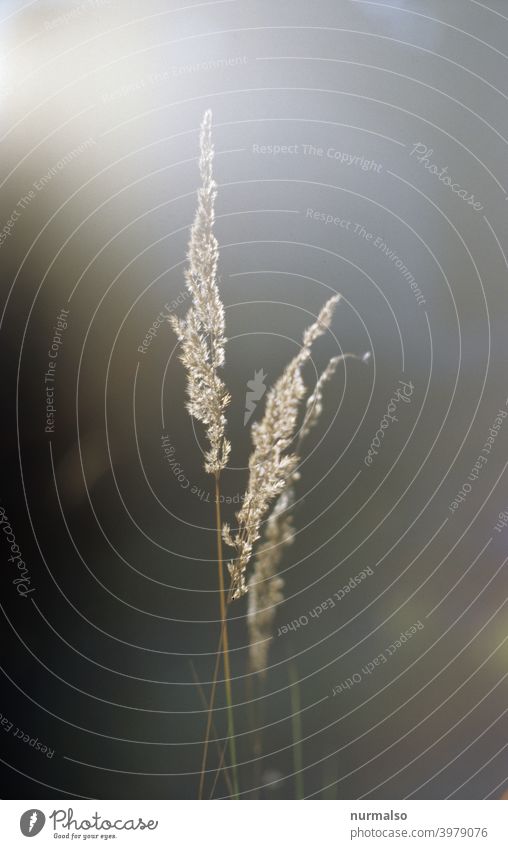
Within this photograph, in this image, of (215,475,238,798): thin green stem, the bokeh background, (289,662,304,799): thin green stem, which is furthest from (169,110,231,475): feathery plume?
(289,662,304,799): thin green stem

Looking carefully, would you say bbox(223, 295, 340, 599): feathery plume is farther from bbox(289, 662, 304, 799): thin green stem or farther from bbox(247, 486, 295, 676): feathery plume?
bbox(289, 662, 304, 799): thin green stem

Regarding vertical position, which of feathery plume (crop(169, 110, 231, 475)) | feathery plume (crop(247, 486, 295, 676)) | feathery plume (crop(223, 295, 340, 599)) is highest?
feathery plume (crop(169, 110, 231, 475))

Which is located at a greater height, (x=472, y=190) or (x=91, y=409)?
(x=472, y=190)

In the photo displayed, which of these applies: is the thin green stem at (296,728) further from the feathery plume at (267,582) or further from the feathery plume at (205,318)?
the feathery plume at (205,318)

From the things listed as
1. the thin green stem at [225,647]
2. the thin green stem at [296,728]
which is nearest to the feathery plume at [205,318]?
the thin green stem at [225,647]
